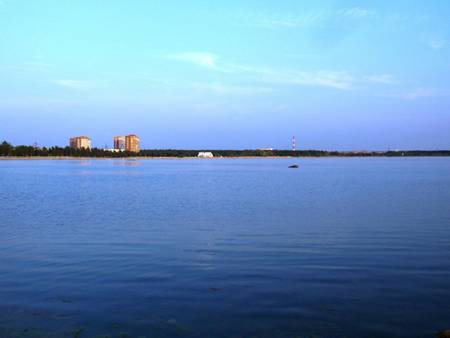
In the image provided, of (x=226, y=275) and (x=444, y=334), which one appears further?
(x=226, y=275)

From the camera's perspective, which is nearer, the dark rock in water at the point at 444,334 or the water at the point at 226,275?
the dark rock in water at the point at 444,334

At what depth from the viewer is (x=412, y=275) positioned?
11953 millimetres

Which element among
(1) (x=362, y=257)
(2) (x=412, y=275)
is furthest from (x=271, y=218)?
(2) (x=412, y=275)

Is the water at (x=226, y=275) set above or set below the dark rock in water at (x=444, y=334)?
below

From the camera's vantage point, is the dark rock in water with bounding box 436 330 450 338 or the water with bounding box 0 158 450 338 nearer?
the dark rock in water with bounding box 436 330 450 338

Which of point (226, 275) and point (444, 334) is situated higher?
point (444, 334)

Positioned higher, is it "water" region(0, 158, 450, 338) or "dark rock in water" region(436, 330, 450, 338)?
"dark rock in water" region(436, 330, 450, 338)

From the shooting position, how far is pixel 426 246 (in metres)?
15.7

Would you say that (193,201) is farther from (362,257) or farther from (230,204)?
(362,257)

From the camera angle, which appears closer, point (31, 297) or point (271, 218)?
point (31, 297)

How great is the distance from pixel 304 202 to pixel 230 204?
183 inches

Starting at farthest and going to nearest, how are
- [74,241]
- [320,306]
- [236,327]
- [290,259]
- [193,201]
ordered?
[193,201] < [74,241] < [290,259] < [320,306] < [236,327]

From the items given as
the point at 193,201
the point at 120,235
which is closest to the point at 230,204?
the point at 193,201

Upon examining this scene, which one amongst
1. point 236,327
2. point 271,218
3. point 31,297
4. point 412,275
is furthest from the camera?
point 271,218
